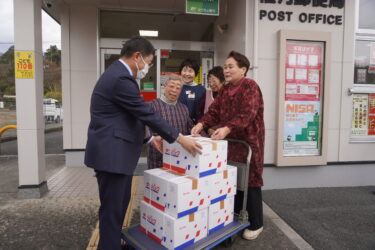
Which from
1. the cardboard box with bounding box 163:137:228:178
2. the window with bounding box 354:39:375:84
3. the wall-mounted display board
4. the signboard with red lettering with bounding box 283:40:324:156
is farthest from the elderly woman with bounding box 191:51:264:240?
the window with bounding box 354:39:375:84

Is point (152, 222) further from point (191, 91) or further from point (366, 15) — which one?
point (366, 15)

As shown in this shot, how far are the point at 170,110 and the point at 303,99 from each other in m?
2.54

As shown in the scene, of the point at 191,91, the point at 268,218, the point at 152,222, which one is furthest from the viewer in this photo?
the point at 191,91

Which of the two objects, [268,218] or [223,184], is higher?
[223,184]

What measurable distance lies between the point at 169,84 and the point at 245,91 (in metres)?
0.79

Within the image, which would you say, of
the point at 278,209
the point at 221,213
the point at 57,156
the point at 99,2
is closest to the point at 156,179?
the point at 221,213

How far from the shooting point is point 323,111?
4.35 meters

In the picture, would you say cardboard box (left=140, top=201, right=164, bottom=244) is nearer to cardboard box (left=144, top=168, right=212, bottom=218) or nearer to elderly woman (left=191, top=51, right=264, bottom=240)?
cardboard box (left=144, top=168, right=212, bottom=218)

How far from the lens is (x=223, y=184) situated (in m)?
2.44

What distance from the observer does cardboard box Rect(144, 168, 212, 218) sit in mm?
2049

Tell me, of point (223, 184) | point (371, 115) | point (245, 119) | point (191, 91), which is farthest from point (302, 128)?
point (223, 184)

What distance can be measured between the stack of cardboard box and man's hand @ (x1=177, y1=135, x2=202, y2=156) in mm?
46

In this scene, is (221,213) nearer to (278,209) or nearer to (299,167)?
(278,209)

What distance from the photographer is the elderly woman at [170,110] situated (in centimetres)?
282
